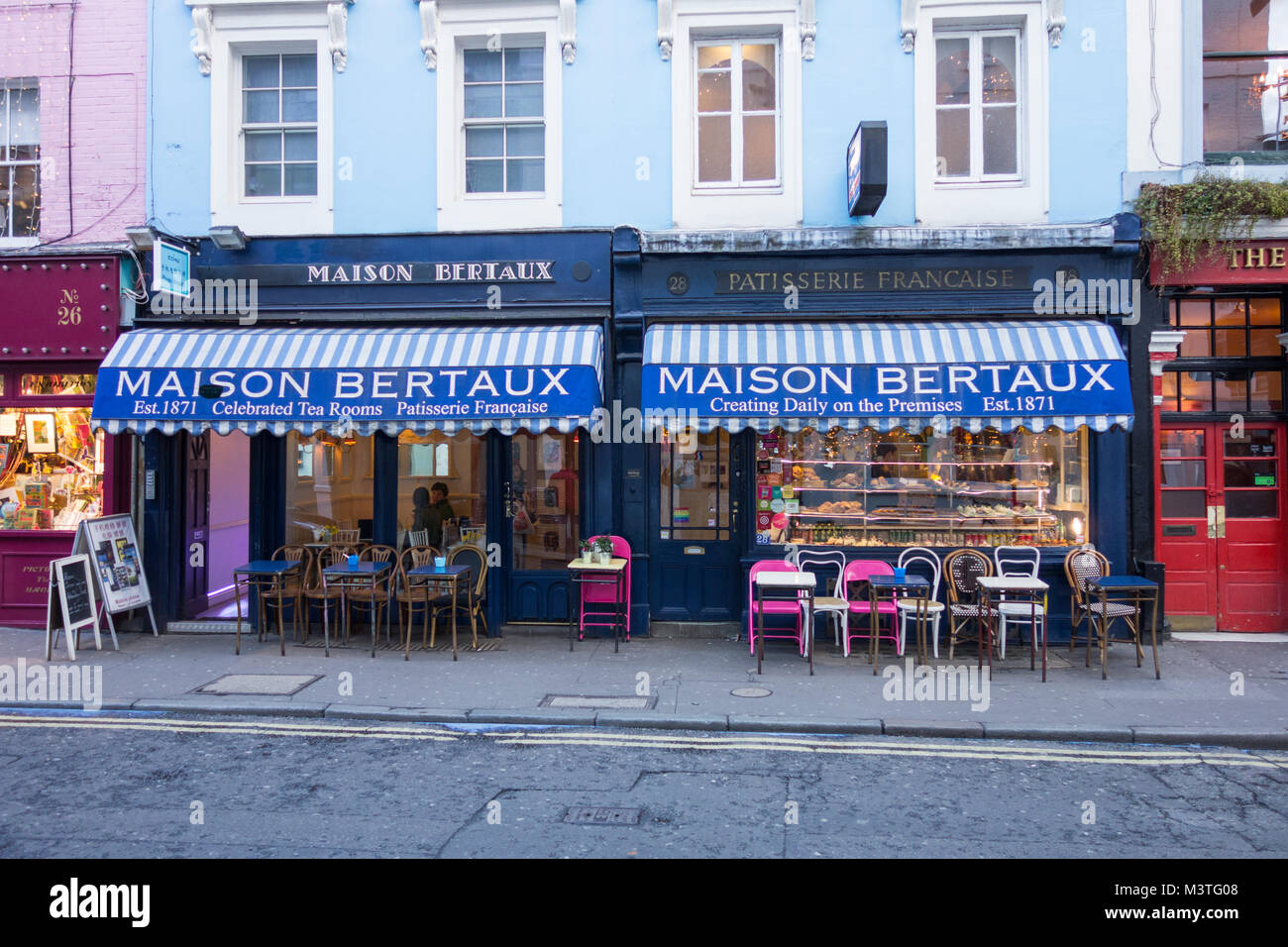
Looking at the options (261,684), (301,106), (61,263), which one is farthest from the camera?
(301,106)

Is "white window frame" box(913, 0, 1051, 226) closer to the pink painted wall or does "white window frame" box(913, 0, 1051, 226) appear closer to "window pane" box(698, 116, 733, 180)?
"window pane" box(698, 116, 733, 180)

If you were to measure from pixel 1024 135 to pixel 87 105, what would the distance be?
12066 mm

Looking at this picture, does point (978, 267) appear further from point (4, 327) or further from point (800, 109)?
point (4, 327)

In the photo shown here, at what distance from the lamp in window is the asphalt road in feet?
19.8

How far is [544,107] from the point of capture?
1131 centimetres

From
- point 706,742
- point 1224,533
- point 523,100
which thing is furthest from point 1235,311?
point 523,100

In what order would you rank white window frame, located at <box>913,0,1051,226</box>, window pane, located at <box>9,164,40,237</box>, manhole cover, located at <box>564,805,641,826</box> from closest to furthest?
manhole cover, located at <box>564,805,641,826</box>
white window frame, located at <box>913,0,1051,226</box>
window pane, located at <box>9,164,40,237</box>

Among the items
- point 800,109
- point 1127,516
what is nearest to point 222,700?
point 800,109

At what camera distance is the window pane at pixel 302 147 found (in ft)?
38.1

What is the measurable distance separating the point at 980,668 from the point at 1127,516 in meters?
2.98

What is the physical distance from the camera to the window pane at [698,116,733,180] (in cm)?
1127

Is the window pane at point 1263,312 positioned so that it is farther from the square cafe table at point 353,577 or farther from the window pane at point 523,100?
the square cafe table at point 353,577

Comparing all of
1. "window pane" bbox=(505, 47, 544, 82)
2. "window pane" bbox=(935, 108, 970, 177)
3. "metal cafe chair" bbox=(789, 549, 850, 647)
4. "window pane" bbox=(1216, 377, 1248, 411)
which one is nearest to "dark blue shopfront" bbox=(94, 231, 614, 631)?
"window pane" bbox=(505, 47, 544, 82)

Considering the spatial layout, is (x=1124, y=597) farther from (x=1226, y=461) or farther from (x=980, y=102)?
(x=980, y=102)
